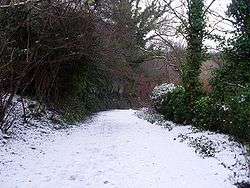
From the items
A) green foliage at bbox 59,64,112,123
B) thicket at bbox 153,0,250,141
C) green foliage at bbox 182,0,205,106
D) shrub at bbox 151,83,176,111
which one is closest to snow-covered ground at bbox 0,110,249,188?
thicket at bbox 153,0,250,141

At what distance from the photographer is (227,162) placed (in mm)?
8156

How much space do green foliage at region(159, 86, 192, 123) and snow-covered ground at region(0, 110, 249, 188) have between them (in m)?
3.81

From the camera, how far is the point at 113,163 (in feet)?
27.0

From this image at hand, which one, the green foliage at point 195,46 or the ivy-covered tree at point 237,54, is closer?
the ivy-covered tree at point 237,54

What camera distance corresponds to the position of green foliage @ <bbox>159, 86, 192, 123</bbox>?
15523 mm

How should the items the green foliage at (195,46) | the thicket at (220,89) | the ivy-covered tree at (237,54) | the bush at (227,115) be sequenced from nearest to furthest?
the bush at (227,115), the thicket at (220,89), the ivy-covered tree at (237,54), the green foliage at (195,46)

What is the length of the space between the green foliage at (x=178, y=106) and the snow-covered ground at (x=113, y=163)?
3806 mm

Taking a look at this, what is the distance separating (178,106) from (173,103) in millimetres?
795

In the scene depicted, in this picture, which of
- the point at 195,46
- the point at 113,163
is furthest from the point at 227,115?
the point at 195,46

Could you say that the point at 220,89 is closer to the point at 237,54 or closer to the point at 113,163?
the point at 237,54

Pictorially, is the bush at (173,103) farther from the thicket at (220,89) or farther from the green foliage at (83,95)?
the green foliage at (83,95)

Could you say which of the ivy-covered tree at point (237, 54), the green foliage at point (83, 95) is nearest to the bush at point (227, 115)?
the ivy-covered tree at point (237, 54)

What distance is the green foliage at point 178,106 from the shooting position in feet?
50.9

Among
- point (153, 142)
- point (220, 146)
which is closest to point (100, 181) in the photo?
point (220, 146)
